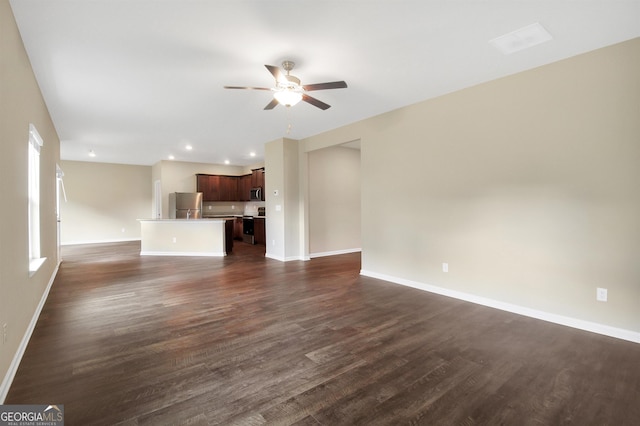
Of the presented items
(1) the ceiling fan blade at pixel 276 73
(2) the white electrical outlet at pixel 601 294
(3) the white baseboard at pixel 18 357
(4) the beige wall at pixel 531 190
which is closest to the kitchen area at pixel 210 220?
(3) the white baseboard at pixel 18 357

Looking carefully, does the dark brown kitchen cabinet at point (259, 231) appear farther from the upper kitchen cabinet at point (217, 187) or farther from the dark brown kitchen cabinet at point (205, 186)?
the dark brown kitchen cabinet at point (205, 186)

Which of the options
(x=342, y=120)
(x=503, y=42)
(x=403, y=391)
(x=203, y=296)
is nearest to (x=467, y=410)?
(x=403, y=391)

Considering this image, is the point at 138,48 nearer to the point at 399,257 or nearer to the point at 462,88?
the point at 462,88

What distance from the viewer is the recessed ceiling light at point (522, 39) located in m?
2.47

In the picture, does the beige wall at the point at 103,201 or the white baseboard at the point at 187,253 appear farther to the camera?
the beige wall at the point at 103,201

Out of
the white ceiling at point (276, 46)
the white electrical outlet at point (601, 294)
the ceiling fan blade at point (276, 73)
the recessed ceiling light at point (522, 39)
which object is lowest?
the white electrical outlet at point (601, 294)

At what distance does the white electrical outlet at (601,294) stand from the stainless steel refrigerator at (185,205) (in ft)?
30.3

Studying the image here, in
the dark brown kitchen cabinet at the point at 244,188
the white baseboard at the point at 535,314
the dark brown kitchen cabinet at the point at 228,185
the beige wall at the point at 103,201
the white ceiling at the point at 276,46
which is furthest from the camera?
the dark brown kitchen cabinet at the point at 244,188

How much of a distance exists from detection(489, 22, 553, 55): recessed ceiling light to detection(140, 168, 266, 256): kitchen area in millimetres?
6184

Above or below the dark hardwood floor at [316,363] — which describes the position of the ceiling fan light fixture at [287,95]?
above

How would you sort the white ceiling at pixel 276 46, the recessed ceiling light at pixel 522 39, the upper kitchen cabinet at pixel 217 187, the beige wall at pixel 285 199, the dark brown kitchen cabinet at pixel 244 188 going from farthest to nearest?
the dark brown kitchen cabinet at pixel 244 188, the upper kitchen cabinet at pixel 217 187, the beige wall at pixel 285 199, the recessed ceiling light at pixel 522 39, the white ceiling at pixel 276 46

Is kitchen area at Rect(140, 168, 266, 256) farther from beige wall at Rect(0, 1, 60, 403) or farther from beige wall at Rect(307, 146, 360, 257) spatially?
beige wall at Rect(0, 1, 60, 403)

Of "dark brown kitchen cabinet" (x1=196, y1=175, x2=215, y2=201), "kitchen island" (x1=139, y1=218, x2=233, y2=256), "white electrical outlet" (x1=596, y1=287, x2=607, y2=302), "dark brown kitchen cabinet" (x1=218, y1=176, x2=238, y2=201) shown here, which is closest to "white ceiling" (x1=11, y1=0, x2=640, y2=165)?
"white electrical outlet" (x1=596, y1=287, x2=607, y2=302)

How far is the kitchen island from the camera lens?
23.5 feet
